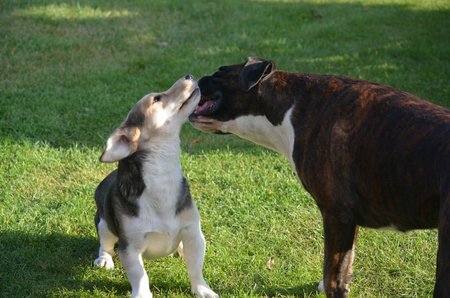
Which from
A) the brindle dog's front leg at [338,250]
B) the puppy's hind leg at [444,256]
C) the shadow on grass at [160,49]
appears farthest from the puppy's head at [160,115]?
the shadow on grass at [160,49]

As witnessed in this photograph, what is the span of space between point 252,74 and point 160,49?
5.68 metres

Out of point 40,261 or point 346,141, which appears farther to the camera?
point 40,261

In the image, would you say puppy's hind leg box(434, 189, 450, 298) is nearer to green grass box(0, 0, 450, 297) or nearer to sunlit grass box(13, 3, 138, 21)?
green grass box(0, 0, 450, 297)

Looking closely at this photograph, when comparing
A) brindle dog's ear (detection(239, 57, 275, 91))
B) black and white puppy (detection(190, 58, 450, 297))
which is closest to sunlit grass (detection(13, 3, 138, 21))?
black and white puppy (detection(190, 58, 450, 297))

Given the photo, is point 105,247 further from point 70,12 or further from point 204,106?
point 70,12

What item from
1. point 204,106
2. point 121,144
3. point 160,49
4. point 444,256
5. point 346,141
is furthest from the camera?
point 160,49

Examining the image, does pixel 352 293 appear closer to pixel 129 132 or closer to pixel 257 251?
pixel 257 251

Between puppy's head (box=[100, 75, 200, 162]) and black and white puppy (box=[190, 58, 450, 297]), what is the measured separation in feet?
0.30

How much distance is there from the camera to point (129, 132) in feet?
15.0

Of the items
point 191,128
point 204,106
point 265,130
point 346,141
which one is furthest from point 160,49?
point 346,141

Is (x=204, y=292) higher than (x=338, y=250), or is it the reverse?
(x=338, y=250)

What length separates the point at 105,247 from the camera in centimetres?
521

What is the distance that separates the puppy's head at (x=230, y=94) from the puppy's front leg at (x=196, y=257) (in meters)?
0.67

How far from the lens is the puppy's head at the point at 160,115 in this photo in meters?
4.61
